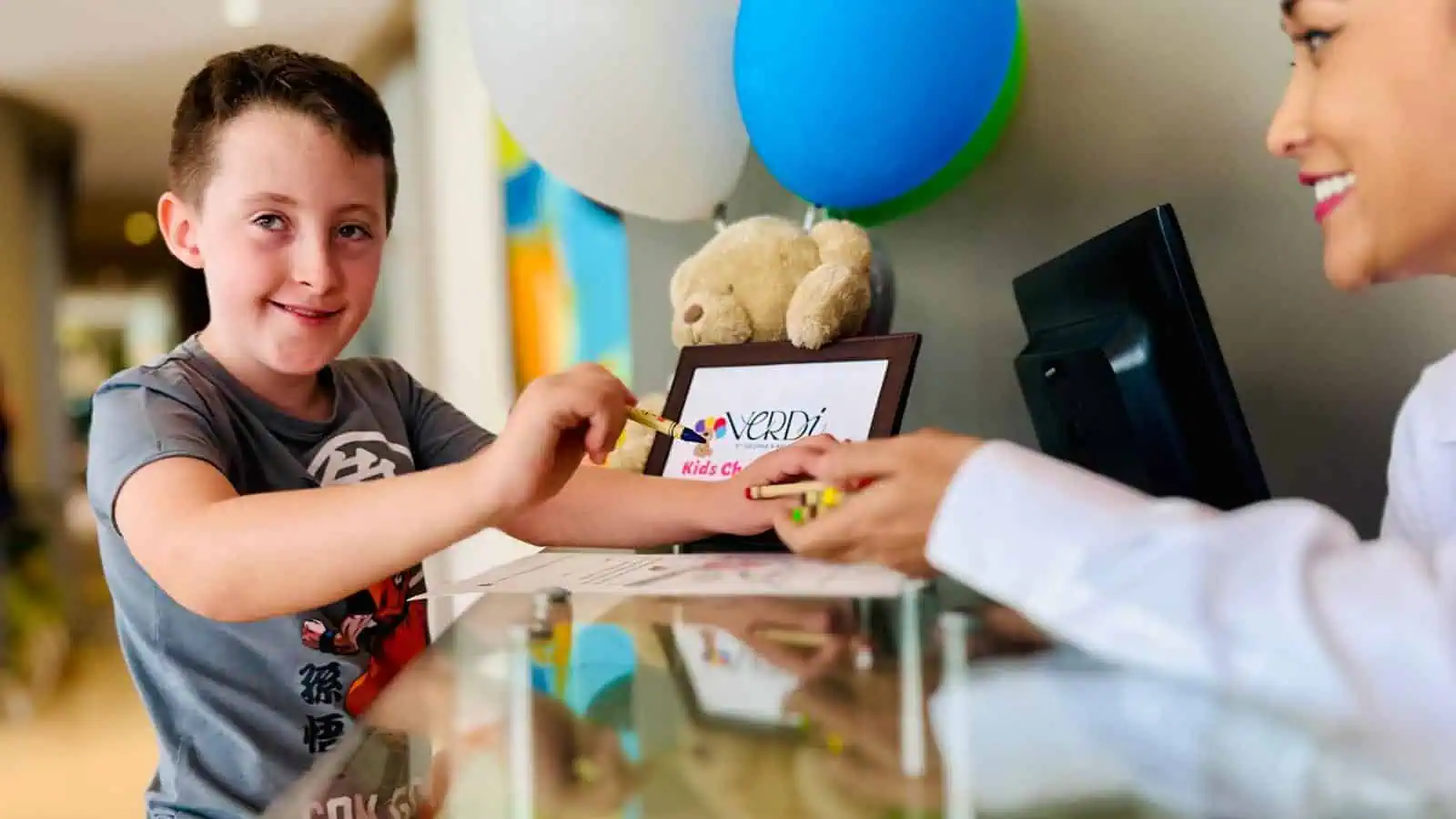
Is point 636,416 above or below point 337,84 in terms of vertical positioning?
below

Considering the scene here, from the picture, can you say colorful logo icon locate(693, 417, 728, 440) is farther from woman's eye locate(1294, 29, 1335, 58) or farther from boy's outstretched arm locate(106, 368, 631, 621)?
woman's eye locate(1294, 29, 1335, 58)

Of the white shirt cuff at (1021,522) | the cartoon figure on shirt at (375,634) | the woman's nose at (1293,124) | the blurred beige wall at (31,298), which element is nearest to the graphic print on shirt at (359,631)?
the cartoon figure on shirt at (375,634)

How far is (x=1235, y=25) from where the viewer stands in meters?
1.07

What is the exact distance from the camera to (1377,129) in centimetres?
57

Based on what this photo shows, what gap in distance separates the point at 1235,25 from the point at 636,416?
2.51 feet

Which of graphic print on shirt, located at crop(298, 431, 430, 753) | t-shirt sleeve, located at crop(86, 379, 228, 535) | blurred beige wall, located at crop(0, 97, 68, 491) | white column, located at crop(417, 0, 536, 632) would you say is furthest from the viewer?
blurred beige wall, located at crop(0, 97, 68, 491)

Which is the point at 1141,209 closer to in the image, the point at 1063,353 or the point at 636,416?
the point at 1063,353

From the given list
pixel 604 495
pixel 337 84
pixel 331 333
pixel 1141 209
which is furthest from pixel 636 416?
pixel 1141 209

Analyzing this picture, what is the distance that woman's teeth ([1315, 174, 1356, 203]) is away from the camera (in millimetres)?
598

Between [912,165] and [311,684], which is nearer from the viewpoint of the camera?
[311,684]

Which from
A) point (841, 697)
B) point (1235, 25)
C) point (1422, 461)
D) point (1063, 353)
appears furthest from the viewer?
point (1235, 25)

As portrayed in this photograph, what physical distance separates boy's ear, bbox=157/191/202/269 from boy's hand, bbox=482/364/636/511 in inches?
16.6

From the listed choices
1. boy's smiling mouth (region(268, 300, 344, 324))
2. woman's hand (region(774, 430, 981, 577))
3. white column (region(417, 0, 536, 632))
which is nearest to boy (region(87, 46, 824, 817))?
boy's smiling mouth (region(268, 300, 344, 324))

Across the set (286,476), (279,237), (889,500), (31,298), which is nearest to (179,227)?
(279,237)
